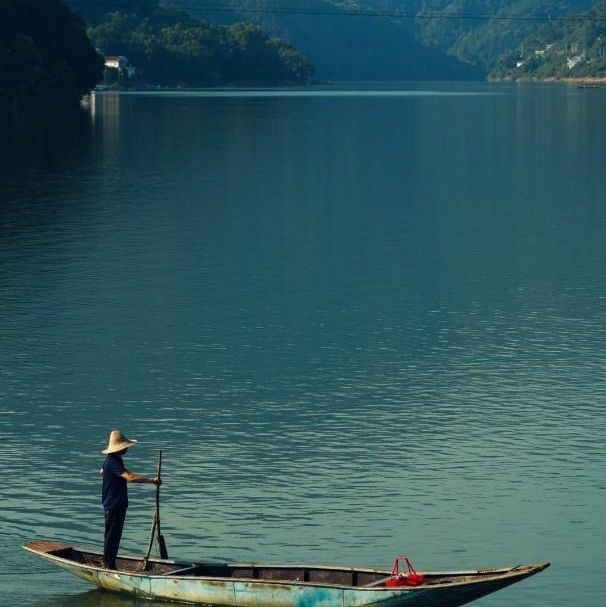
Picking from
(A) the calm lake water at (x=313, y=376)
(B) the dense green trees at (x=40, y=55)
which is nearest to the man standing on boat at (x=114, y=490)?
(A) the calm lake water at (x=313, y=376)

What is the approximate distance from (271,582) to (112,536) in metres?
3.07

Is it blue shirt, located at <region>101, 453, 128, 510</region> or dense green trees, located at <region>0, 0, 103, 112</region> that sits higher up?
dense green trees, located at <region>0, 0, 103, 112</region>

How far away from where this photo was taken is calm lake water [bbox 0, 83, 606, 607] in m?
29.3

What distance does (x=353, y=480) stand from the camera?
32188 mm

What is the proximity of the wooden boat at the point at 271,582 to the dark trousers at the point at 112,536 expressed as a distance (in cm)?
22

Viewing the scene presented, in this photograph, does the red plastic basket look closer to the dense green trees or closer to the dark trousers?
the dark trousers

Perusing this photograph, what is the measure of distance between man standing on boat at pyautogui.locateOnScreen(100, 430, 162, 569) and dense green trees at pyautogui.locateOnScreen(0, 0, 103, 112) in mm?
157768

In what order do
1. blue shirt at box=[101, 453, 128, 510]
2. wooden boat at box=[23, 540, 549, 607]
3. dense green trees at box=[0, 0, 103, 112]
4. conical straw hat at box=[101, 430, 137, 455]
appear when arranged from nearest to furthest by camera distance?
wooden boat at box=[23, 540, 549, 607] → conical straw hat at box=[101, 430, 137, 455] → blue shirt at box=[101, 453, 128, 510] → dense green trees at box=[0, 0, 103, 112]

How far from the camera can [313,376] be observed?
42.3 metres

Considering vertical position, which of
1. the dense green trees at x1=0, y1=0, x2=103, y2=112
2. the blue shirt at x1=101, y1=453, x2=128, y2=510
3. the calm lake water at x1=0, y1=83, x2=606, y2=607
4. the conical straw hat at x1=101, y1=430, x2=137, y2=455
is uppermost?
the dense green trees at x1=0, y1=0, x2=103, y2=112

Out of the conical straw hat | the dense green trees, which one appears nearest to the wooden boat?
the conical straw hat

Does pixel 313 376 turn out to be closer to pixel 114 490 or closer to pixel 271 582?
pixel 114 490

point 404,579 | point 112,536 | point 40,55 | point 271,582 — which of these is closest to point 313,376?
point 112,536

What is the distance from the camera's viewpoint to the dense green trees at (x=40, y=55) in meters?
180
